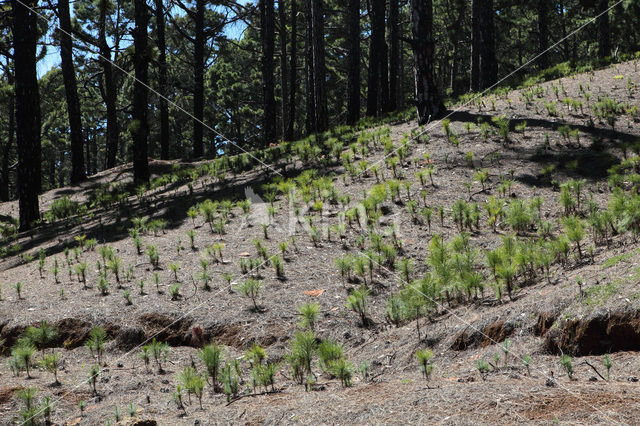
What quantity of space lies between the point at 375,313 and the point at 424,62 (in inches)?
295

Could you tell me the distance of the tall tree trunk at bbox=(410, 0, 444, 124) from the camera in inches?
442

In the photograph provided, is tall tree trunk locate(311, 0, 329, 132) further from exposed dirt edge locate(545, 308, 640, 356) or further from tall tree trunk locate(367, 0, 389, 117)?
exposed dirt edge locate(545, 308, 640, 356)

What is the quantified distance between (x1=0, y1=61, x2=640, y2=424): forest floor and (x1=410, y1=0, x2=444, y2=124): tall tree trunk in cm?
82

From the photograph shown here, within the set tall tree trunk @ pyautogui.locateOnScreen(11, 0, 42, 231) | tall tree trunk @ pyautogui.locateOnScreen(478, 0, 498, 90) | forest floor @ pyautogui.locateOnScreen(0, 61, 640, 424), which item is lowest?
forest floor @ pyautogui.locateOnScreen(0, 61, 640, 424)

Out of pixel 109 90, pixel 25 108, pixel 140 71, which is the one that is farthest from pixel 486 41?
pixel 109 90

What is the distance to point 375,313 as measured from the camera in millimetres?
5316

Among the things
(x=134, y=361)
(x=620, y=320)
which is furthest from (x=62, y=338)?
(x=620, y=320)

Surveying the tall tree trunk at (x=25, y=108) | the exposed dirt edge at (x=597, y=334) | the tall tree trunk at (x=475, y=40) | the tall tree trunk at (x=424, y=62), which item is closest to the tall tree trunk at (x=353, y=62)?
the tall tree trunk at (x=475, y=40)

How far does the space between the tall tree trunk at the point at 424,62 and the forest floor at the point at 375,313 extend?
0.82m

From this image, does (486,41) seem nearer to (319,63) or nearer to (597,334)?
(319,63)

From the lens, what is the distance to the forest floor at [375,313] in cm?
311

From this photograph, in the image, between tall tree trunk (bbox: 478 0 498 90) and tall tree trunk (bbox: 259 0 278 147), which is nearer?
tall tree trunk (bbox: 478 0 498 90)

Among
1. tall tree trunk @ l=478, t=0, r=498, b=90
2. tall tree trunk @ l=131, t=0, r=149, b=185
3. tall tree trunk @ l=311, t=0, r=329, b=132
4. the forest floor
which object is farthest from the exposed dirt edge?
tall tree trunk @ l=478, t=0, r=498, b=90

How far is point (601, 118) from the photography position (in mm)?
9586
